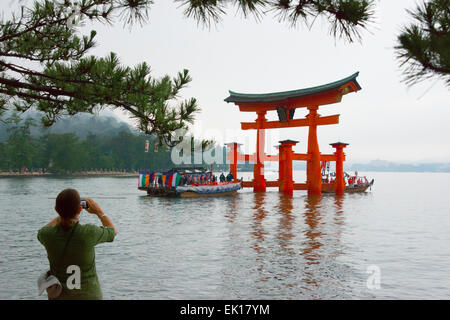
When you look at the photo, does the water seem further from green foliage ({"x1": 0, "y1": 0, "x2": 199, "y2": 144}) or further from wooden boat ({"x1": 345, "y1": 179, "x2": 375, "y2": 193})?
wooden boat ({"x1": 345, "y1": 179, "x2": 375, "y2": 193})

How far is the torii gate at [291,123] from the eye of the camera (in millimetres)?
31438

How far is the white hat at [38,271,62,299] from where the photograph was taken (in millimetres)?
3171

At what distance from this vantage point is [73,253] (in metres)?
3.20

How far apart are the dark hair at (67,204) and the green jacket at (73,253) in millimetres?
118

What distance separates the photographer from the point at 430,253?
14.2 metres

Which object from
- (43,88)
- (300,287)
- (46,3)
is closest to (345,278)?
(300,287)

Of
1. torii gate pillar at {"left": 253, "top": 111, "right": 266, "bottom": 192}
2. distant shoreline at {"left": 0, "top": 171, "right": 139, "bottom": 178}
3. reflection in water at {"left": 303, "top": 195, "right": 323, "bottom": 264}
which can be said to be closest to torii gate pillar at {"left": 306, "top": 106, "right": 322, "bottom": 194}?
torii gate pillar at {"left": 253, "top": 111, "right": 266, "bottom": 192}

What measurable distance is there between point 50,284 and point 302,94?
100ft

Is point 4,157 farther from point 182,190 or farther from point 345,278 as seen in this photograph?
point 345,278

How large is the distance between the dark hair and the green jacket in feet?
0.39

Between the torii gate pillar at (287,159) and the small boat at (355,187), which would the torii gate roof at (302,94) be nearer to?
the torii gate pillar at (287,159)

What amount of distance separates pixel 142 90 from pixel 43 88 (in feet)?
5.96

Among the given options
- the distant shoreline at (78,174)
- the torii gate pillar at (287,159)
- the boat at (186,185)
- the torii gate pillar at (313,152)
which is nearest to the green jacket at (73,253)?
the torii gate pillar at (313,152)

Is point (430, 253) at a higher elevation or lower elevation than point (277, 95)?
lower
